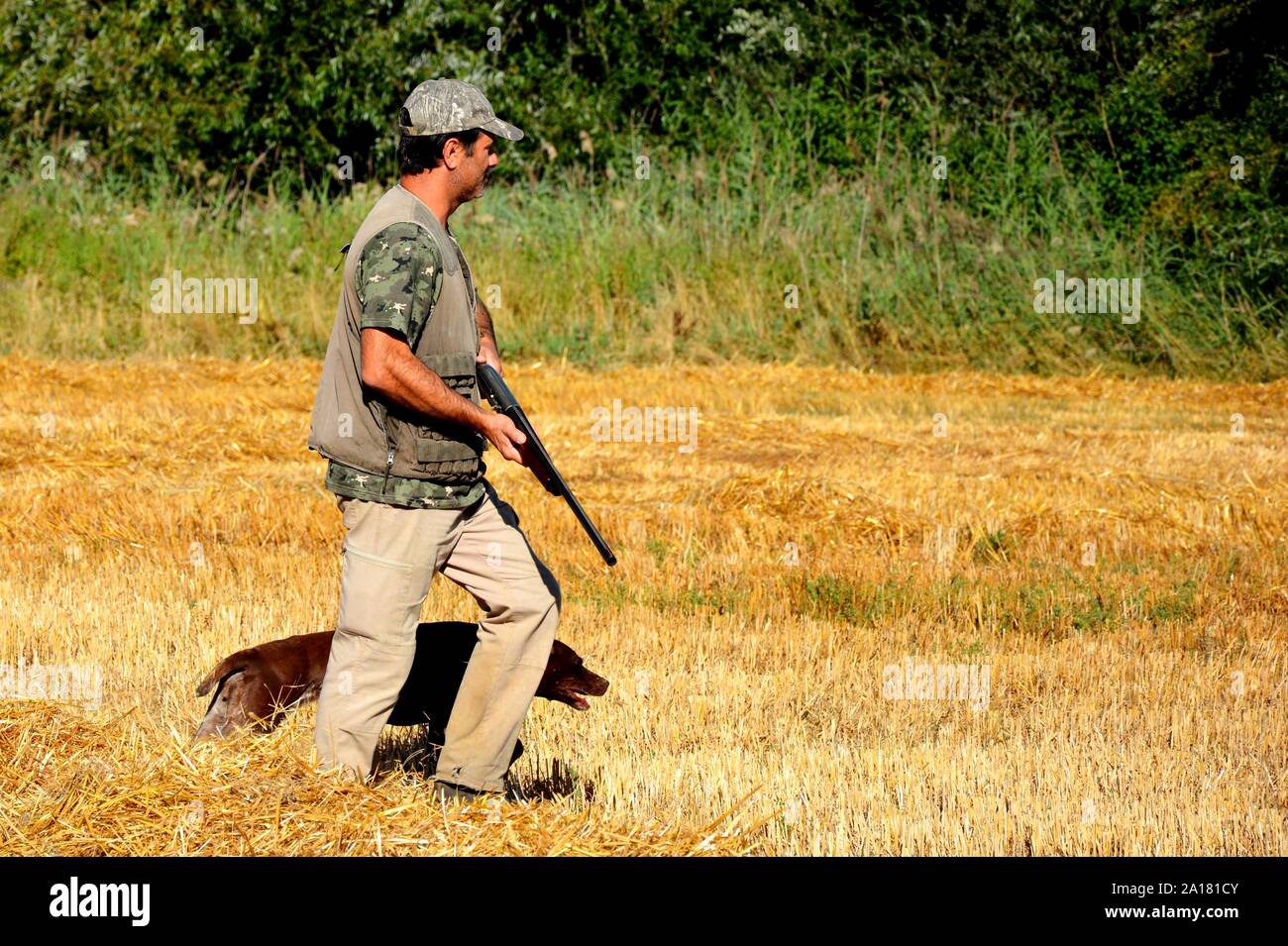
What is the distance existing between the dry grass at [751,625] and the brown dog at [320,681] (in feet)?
0.51

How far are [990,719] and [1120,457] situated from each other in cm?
619

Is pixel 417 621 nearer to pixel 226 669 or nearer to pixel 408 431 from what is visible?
pixel 408 431

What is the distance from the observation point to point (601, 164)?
2314 cm

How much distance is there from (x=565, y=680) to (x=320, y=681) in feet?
2.73

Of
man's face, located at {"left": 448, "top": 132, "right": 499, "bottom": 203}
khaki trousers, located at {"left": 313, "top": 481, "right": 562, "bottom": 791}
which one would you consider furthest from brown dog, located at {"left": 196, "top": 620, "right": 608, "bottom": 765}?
man's face, located at {"left": 448, "top": 132, "right": 499, "bottom": 203}

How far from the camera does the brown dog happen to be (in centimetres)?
541

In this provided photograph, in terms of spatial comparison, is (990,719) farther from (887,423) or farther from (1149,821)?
(887,423)

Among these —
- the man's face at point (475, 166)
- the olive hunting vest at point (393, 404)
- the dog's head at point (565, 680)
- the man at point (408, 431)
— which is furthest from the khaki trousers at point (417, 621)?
the man's face at point (475, 166)

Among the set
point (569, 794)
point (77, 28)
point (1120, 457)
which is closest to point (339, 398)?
point (569, 794)

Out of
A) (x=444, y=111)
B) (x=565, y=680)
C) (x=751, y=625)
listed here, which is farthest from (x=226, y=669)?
(x=751, y=625)

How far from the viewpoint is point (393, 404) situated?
469 cm

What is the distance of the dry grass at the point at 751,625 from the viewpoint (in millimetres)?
4742

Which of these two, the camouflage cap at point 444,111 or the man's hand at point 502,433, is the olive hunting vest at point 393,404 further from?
the camouflage cap at point 444,111

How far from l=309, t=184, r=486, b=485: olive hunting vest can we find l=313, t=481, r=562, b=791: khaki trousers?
0.15 m
